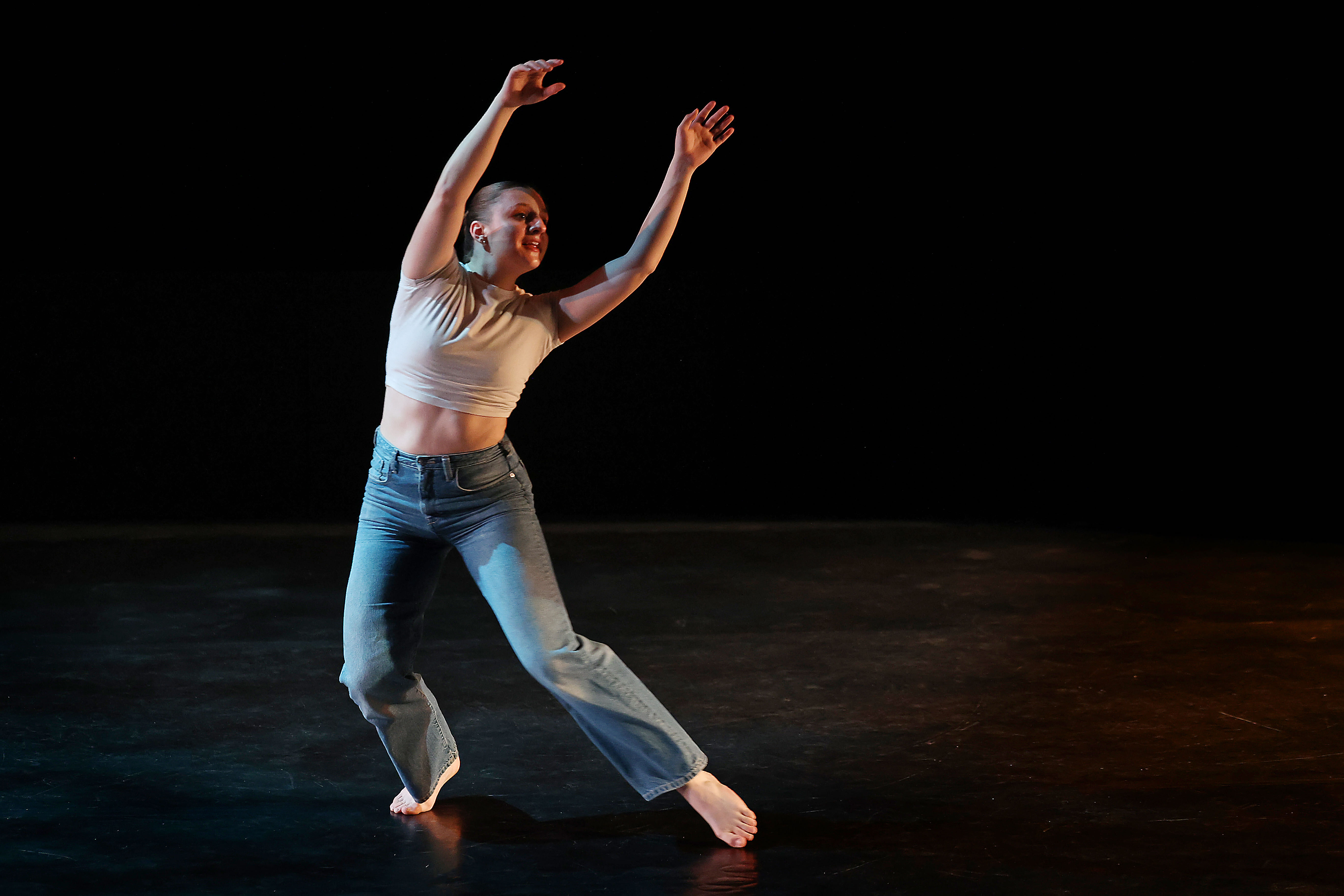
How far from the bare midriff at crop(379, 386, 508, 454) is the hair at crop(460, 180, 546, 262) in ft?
0.97

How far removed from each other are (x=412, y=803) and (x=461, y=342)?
2.82 ft

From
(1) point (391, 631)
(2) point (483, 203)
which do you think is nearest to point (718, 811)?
(1) point (391, 631)

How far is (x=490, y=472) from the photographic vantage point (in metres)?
2.38

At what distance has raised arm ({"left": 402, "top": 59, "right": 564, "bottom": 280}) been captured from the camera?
223cm

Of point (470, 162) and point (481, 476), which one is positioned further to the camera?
point (481, 476)

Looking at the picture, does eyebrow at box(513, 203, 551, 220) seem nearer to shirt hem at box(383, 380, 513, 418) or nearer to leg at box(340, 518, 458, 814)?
shirt hem at box(383, 380, 513, 418)

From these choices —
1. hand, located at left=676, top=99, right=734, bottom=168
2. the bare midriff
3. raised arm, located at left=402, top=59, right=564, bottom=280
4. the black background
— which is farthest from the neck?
the black background

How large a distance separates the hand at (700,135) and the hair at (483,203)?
0.86ft

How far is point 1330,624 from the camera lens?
4133 millimetres

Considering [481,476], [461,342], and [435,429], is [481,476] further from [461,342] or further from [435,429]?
[461,342]

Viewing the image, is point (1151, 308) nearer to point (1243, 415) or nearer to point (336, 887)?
point (1243, 415)

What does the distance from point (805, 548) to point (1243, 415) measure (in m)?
2.54

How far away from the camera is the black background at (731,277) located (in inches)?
242

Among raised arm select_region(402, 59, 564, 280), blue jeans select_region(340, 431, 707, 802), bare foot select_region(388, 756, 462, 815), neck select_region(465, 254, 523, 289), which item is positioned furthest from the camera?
bare foot select_region(388, 756, 462, 815)
